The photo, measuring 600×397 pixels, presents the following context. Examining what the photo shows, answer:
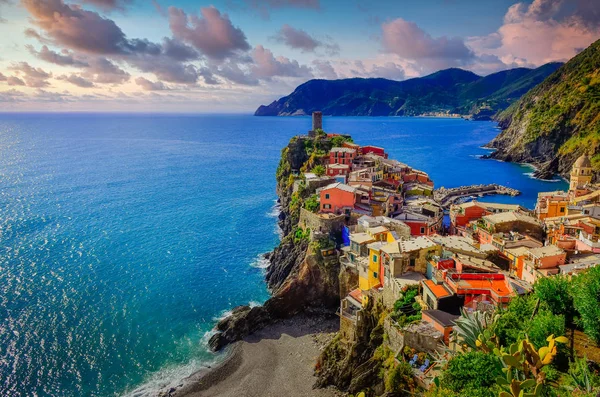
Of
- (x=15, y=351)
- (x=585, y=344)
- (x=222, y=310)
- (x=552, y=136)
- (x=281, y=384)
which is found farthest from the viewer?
(x=552, y=136)

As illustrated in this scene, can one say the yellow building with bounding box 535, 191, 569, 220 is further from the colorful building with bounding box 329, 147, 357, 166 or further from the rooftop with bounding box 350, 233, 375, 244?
the colorful building with bounding box 329, 147, 357, 166

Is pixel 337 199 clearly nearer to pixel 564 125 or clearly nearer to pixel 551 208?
pixel 551 208

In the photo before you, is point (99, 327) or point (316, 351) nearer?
point (316, 351)

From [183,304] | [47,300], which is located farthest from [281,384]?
[47,300]

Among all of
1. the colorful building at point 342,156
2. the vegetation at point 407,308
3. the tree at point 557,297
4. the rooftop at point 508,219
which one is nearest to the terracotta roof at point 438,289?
the vegetation at point 407,308

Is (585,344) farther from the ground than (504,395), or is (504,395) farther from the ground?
(504,395)

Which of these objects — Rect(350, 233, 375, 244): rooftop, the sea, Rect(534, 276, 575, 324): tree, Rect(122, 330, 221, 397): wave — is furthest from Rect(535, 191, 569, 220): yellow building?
Rect(122, 330, 221, 397): wave

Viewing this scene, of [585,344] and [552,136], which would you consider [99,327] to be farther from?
[552,136]

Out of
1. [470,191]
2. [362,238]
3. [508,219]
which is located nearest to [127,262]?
[362,238]
